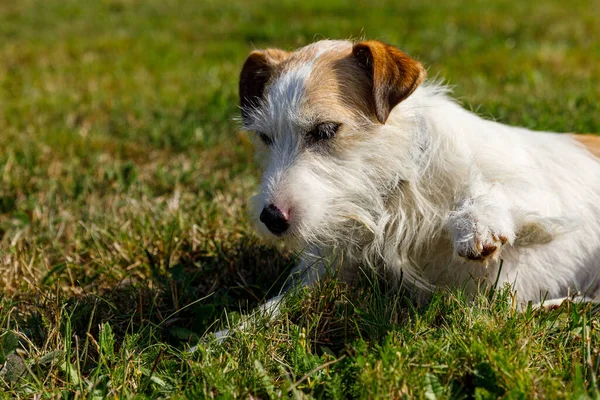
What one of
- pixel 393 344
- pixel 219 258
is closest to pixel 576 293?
pixel 393 344

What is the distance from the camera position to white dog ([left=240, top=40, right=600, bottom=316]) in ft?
10.2

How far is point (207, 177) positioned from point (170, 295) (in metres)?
1.83

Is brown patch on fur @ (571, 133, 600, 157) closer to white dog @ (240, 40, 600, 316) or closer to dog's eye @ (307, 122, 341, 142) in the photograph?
white dog @ (240, 40, 600, 316)

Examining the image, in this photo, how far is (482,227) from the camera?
2.97 metres

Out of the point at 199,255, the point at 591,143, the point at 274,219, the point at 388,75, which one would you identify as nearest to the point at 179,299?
the point at 199,255

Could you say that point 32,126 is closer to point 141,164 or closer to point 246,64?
point 141,164

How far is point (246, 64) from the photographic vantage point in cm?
383

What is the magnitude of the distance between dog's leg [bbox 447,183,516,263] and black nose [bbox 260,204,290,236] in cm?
77

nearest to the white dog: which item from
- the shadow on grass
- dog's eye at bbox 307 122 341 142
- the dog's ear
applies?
dog's eye at bbox 307 122 341 142

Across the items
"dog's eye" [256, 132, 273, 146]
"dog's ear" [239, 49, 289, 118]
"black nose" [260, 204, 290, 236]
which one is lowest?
"black nose" [260, 204, 290, 236]

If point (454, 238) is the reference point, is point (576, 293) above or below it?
below

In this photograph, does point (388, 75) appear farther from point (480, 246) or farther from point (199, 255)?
point (199, 255)

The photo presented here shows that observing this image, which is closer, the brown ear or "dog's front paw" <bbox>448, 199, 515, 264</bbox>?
"dog's front paw" <bbox>448, 199, 515, 264</bbox>

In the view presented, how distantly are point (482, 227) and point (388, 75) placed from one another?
0.84m
